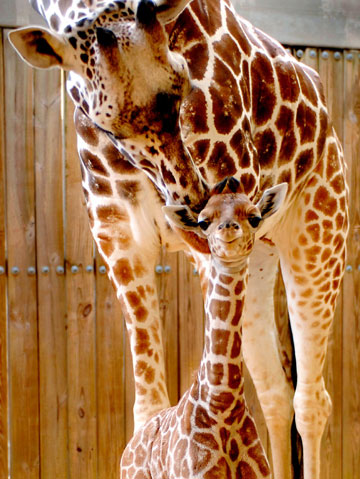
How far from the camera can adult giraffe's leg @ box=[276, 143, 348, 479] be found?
1469mm

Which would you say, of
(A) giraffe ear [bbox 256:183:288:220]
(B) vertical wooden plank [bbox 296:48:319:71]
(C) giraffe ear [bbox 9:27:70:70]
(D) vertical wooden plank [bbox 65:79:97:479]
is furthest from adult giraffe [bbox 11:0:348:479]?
(B) vertical wooden plank [bbox 296:48:319:71]

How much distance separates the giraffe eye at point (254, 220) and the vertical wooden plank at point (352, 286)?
5.05 feet

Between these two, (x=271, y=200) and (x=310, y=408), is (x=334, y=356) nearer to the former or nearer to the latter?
(x=310, y=408)

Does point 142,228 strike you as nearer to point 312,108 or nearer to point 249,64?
point 249,64

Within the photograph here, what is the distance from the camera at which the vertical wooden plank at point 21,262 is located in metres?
2.07

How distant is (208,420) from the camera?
38.0 inches

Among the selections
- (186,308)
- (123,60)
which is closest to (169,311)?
(186,308)

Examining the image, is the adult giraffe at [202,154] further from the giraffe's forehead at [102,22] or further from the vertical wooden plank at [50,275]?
the vertical wooden plank at [50,275]

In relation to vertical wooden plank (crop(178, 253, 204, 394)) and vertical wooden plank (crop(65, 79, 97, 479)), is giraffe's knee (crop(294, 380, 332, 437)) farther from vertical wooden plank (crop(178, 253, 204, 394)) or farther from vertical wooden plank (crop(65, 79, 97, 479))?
vertical wooden plank (crop(65, 79, 97, 479))

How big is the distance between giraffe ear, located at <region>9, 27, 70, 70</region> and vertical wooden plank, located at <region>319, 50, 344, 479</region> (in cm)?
153

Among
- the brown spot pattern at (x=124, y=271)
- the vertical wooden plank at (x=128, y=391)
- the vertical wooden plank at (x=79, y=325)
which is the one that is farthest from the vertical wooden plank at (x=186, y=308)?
the brown spot pattern at (x=124, y=271)

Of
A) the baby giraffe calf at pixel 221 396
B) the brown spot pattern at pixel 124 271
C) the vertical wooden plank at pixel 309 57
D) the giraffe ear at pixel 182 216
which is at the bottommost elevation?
the baby giraffe calf at pixel 221 396

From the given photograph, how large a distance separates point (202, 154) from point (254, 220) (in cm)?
25

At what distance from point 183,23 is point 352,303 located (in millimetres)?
1547
